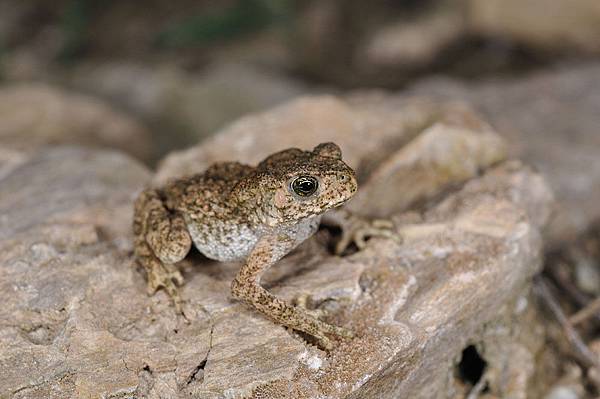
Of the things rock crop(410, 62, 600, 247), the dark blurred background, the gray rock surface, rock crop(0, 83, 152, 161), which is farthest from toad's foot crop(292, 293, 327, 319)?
the dark blurred background

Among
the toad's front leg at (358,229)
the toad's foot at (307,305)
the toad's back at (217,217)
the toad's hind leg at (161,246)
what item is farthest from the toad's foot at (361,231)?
the toad's hind leg at (161,246)

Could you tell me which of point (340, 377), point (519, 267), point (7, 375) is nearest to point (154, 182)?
point (7, 375)

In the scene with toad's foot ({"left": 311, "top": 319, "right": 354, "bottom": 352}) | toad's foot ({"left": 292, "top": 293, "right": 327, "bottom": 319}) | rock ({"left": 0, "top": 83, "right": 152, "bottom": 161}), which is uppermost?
rock ({"left": 0, "top": 83, "right": 152, "bottom": 161})

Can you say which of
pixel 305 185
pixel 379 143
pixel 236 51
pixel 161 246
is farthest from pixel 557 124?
pixel 236 51

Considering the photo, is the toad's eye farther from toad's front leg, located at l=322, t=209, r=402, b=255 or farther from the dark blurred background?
the dark blurred background

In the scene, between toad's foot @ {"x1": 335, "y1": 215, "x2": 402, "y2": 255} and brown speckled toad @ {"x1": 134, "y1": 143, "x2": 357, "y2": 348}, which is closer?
brown speckled toad @ {"x1": 134, "y1": 143, "x2": 357, "y2": 348}

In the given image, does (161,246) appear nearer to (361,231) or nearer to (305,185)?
(305,185)

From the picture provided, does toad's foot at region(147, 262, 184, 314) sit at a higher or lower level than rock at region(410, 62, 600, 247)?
lower

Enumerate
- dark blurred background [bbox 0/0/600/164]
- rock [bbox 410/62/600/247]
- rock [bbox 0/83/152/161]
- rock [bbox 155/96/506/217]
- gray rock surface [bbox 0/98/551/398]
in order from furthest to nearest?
dark blurred background [bbox 0/0/600/164]
rock [bbox 0/83/152/161]
rock [bbox 410/62/600/247]
rock [bbox 155/96/506/217]
gray rock surface [bbox 0/98/551/398]

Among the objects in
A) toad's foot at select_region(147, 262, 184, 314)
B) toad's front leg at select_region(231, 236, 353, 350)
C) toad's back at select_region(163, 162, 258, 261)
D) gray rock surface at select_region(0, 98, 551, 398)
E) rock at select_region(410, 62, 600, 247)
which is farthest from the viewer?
rock at select_region(410, 62, 600, 247)
